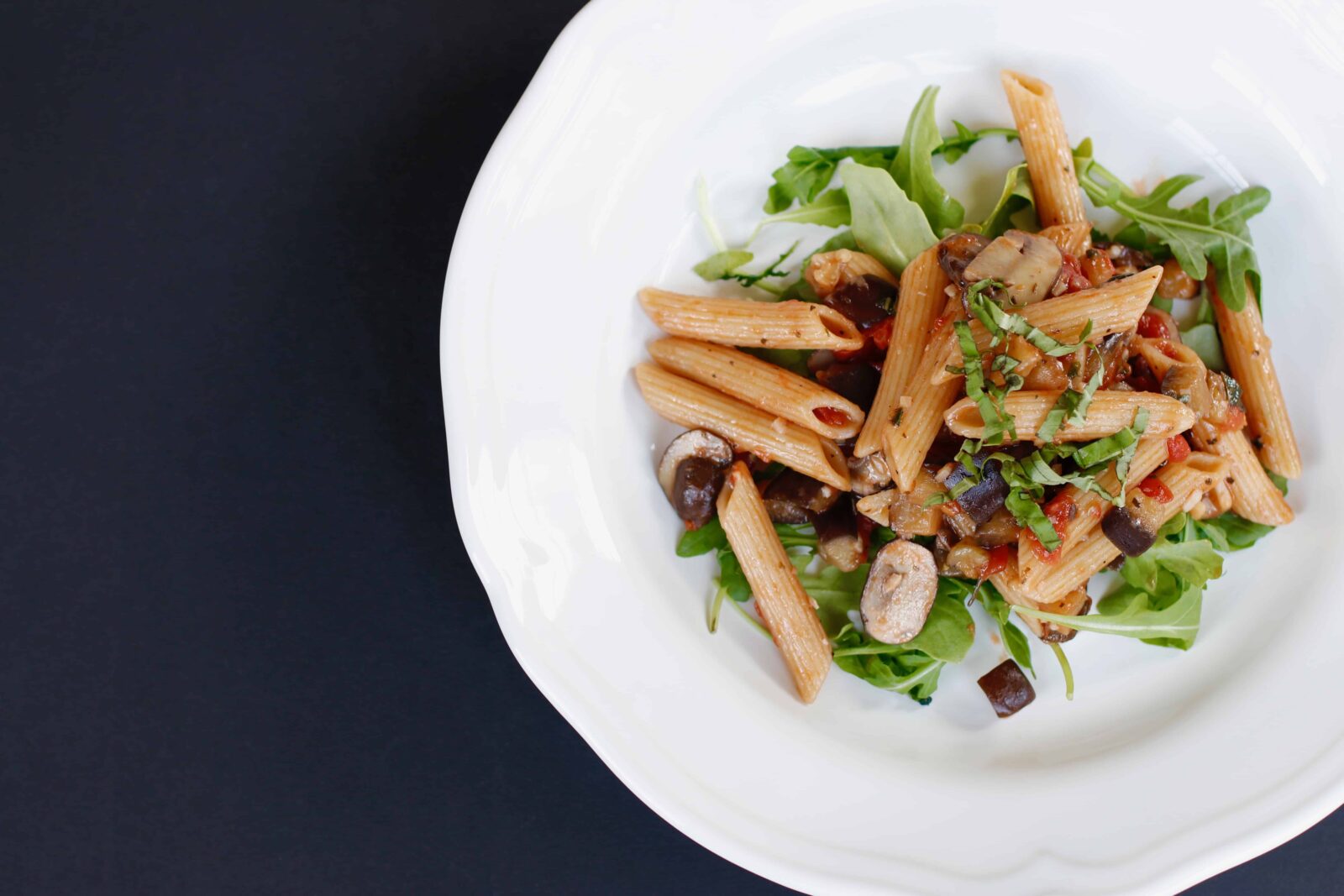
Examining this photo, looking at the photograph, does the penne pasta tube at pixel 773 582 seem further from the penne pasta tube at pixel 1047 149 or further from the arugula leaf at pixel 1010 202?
the penne pasta tube at pixel 1047 149

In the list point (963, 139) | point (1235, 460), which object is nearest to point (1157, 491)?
point (1235, 460)

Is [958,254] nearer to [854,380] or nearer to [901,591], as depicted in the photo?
[854,380]

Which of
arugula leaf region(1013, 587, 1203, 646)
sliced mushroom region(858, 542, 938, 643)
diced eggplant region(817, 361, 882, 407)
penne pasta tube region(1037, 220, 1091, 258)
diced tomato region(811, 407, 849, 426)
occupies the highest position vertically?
penne pasta tube region(1037, 220, 1091, 258)

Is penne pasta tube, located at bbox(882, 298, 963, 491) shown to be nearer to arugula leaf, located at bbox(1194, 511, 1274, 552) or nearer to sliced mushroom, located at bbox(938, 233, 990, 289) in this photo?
sliced mushroom, located at bbox(938, 233, 990, 289)

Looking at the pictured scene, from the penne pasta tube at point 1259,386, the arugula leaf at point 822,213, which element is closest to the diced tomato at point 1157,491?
the penne pasta tube at point 1259,386

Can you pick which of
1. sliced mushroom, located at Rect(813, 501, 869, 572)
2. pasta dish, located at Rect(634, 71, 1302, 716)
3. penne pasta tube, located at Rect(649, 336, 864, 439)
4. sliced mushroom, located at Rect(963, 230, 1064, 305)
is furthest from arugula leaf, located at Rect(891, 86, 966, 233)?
sliced mushroom, located at Rect(813, 501, 869, 572)

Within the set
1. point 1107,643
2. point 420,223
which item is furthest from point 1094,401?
point 420,223
